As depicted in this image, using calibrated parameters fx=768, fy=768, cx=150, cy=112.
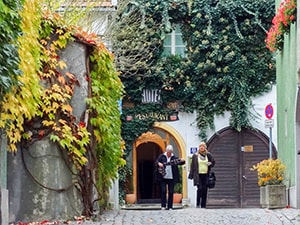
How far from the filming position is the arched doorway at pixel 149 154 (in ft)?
85.0

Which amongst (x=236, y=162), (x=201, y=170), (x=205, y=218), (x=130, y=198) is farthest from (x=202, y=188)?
(x=236, y=162)

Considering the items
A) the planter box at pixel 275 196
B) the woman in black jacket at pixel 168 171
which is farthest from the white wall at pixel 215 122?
the planter box at pixel 275 196

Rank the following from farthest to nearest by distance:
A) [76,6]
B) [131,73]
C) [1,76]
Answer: [131,73]
[76,6]
[1,76]

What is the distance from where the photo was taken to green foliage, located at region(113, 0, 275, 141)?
2552 centimetres

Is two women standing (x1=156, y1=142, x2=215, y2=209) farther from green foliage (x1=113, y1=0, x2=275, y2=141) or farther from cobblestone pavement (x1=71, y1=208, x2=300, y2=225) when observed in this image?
green foliage (x1=113, y1=0, x2=275, y2=141)

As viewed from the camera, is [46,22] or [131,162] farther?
[131,162]

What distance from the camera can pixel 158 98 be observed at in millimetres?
25938

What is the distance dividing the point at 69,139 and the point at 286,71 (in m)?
7.23

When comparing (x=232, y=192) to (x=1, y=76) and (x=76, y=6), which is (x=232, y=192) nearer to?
(x=76, y=6)

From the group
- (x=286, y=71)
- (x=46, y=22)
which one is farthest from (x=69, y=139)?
(x=286, y=71)

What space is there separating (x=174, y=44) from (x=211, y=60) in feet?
4.61

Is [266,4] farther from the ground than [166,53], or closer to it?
farther from the ground

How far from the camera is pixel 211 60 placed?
25.6m

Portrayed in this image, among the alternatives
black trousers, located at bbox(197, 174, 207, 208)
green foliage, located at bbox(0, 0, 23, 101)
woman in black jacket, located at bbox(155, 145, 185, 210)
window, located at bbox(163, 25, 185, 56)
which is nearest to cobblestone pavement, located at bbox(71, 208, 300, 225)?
woman in black jacket, located at bbox(155, 145, 185, 210)
